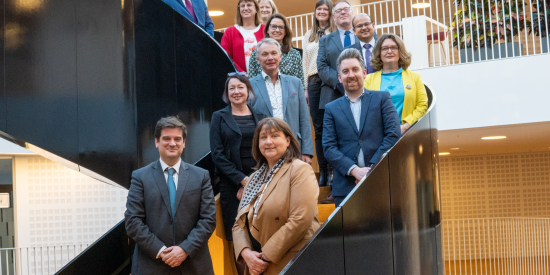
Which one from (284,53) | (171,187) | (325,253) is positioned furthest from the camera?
(284,53)

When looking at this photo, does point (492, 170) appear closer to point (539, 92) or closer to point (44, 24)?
point (539, 92)

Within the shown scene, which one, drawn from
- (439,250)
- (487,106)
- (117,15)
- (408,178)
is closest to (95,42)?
(117,15)

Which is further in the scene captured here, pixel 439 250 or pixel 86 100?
pixel 439 250

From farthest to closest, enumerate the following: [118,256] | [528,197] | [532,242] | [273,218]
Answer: [528,197], [532,242], [118,256], [273,218]

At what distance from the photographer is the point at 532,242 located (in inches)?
463

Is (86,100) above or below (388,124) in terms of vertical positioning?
above

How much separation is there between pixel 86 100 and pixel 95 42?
462mm

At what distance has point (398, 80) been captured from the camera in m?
4.49

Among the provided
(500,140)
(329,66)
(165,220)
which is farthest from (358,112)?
(500,140)

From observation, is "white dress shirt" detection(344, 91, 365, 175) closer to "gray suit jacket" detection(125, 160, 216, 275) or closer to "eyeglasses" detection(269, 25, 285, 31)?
"gray suit jacket" detection(125, 160, 216, 275)

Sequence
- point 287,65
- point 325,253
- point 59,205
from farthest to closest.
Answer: point 59,205
point 287,65
point 325,253

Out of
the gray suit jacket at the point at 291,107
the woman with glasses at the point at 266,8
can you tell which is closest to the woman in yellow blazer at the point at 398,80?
the gray suit jacket at the point at 291,107

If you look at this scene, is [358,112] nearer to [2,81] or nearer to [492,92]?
[2,81]

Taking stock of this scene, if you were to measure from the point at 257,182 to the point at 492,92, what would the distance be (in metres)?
5.71
